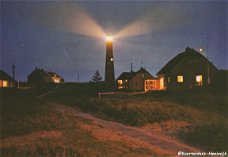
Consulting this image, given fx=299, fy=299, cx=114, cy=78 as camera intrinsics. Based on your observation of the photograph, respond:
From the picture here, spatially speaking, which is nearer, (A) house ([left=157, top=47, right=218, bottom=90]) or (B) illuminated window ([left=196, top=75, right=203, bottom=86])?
(A) house ([left=157, top=47, right=218, bottom=90])

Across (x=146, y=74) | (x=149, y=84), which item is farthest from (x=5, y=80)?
(x=149, y=84)

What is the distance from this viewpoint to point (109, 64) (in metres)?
52.0

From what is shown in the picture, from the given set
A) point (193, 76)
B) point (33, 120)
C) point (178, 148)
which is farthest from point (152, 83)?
point (178, 148)

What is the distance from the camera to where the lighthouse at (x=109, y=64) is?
51938 mm

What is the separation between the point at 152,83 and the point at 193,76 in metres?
7.68

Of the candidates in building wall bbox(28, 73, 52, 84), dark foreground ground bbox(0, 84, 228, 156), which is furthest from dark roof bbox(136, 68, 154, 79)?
building wall bbox(28, 73, 52, 84)

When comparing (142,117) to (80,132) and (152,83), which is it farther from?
Result: (152,83)

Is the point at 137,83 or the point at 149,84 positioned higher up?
the point at 137,83

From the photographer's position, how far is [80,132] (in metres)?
16.8

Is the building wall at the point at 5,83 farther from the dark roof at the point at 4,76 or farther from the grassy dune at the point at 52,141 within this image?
the grassy dune at the point at 52,141

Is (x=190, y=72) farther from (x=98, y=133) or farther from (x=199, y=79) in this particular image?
(x=98, y=133)

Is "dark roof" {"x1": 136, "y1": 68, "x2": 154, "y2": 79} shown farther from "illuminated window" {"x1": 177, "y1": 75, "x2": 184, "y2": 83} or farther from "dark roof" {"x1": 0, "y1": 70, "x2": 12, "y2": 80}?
"dark roof" {"x1": 0, "y1": 70, "x2": 12, "y2": 80}

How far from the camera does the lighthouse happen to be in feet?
170

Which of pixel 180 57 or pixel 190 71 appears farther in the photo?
pixel 180 57
